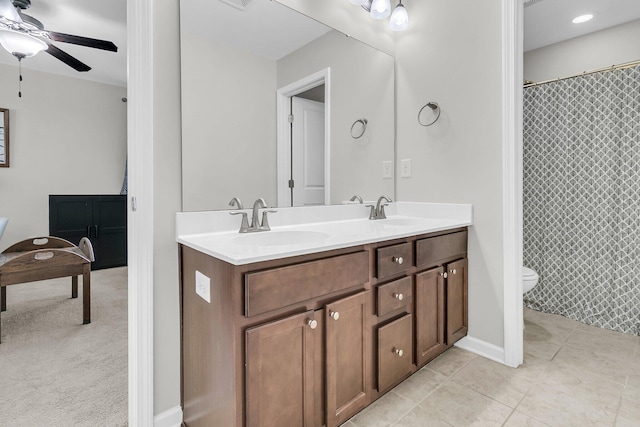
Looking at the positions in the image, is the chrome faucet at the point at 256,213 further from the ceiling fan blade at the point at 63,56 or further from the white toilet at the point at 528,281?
the ceiling fan blade at the point at 63,56

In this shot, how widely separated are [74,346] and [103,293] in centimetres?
132

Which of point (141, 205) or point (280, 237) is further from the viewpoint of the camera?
point (280, 237)

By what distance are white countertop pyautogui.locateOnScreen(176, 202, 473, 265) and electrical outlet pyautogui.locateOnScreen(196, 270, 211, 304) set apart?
0.35 feet

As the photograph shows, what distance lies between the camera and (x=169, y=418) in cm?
136

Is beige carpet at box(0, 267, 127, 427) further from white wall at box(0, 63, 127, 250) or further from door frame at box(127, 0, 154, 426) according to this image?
white wall at box(0, 63, 127, 250)

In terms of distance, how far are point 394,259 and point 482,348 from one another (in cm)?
101

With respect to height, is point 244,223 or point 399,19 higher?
point 399,19

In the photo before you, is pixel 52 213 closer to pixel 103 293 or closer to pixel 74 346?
pixel 103 293

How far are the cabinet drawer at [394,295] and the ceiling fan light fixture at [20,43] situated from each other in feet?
10.8

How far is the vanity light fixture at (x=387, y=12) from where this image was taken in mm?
2039

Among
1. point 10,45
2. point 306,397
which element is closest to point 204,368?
point 306,397

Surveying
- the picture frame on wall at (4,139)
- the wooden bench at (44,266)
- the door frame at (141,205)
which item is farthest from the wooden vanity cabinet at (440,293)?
the picture frame on wall at (4,139)

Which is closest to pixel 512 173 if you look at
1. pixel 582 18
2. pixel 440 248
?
pixel 440 248

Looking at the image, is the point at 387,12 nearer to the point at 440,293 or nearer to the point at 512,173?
the point at 512,173
